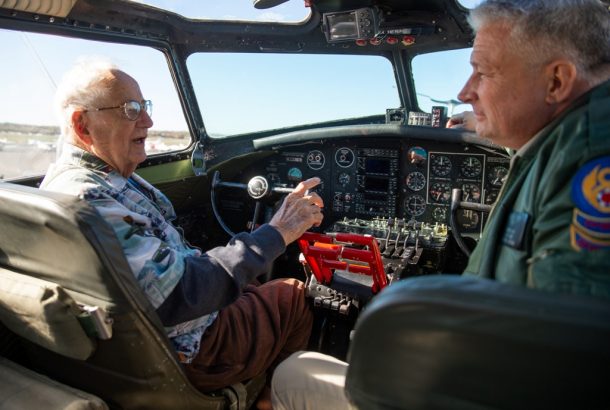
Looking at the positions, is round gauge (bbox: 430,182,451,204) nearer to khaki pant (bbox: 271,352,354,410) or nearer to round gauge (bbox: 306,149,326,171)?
round gauge (bbox: 306,149,326,171)

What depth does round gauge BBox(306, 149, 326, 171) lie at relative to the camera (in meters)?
3.29

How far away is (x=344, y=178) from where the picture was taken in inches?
129

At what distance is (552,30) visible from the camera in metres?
0.95

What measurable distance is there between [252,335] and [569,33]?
1242 mm

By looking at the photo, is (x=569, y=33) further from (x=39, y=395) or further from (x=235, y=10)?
(x=235, y=10)

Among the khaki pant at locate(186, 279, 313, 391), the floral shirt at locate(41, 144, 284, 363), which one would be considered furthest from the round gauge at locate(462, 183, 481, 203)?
the floral shirt at locate(41, 144, 284, 363)

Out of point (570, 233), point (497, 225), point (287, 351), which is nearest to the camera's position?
point (570, 233)

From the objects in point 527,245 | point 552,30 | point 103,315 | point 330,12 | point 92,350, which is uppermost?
point 330,12

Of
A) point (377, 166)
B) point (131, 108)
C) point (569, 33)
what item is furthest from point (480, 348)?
point (377, 166)

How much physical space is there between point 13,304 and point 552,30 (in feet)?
4.54

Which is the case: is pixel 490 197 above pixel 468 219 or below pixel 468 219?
above

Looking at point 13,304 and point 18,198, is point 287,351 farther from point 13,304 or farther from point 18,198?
point 18,198

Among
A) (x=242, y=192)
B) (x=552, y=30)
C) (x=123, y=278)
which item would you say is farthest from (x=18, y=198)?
(x=242, y=192)

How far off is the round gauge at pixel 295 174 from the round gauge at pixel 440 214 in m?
0.91
